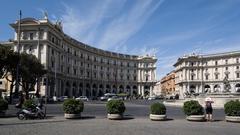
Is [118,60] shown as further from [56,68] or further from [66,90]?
[56,68]

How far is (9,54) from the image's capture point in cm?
5175

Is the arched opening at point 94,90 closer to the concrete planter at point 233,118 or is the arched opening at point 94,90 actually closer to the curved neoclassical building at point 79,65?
the curved neoclassical building at point 79,65

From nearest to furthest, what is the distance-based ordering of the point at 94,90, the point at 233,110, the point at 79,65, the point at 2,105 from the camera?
1. the point at 233,110
2. the point at 2,105
3. the point at 79,65
4. the point at 94,90

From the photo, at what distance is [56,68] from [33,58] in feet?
88.1

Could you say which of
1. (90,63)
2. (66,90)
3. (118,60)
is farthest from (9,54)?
(118,60)

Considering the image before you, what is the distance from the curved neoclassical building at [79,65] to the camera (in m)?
84.9

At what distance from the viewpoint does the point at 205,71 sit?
146m

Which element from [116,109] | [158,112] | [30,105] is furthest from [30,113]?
[158,112]

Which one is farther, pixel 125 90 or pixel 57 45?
pixel 125 90

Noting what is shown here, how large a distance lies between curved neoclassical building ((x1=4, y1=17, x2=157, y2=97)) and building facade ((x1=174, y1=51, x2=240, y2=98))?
1782cm

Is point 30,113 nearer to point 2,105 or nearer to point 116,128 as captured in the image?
point 2,105

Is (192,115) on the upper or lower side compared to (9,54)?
lower

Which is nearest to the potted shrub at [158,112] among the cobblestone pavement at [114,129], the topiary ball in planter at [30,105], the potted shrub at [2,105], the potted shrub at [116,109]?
the potted shrub at [116,109]

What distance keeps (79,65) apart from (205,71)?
201 feet
